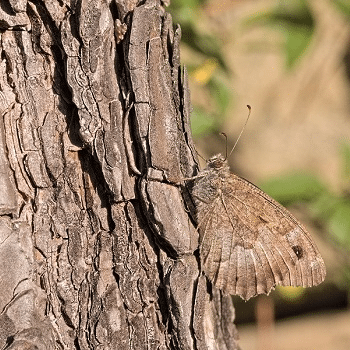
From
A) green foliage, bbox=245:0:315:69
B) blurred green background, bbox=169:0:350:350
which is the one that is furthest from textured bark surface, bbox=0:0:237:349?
blurred green background, bbox=169:0:350:350

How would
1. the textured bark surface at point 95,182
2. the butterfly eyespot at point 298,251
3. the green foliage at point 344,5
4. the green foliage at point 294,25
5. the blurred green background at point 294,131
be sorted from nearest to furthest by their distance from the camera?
1. the textured bark surface at point 95,182
2. the butterfly eyespot at point 298,251
3. the green foliage at point 294,25
4. the green foliage at point 344,5
5. the blurred green background at point 294,131

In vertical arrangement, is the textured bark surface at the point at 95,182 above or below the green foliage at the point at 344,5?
below

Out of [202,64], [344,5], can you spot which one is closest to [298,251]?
[202,64]

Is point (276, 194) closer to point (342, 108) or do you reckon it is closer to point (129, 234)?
point (129, 234)

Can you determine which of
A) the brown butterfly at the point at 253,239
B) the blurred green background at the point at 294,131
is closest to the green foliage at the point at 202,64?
the brown butterfly at the point at 253,239

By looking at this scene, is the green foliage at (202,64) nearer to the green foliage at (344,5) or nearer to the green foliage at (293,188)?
the green foliage at (293,188)

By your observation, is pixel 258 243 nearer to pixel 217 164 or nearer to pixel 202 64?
pixel 217 164

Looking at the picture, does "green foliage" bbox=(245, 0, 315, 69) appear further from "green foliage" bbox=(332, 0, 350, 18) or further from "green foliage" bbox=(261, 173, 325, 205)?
"green foliage" bbox=(261, 173, 325, 205)

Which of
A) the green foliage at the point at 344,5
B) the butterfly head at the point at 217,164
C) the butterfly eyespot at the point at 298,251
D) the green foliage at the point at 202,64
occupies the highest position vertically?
the green foliage at the point at 344,5
